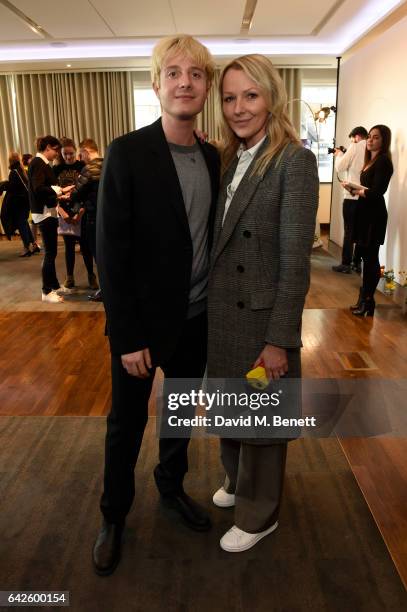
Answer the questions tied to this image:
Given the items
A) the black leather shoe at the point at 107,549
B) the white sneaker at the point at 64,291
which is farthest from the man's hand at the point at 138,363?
the white sneaker at the point at 64,291

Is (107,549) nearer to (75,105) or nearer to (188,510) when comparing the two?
(188,510)

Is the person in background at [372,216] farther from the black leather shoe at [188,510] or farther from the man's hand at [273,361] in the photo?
the man's hand at [273,361]

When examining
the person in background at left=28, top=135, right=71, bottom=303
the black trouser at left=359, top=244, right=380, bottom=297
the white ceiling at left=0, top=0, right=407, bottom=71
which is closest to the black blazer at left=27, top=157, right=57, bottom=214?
the person in background at left=28, top=135, right=71, bottom=303

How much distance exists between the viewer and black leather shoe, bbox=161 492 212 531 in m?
1.86

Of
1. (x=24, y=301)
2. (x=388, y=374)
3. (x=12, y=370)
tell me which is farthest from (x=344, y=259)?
(x=12, y=370)

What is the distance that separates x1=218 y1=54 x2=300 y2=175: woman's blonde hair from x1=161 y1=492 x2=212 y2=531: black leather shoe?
46.6 inches

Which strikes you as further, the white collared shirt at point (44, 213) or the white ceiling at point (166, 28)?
the white ceiling at point (166, 28)

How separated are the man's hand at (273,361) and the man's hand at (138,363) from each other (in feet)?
1.05

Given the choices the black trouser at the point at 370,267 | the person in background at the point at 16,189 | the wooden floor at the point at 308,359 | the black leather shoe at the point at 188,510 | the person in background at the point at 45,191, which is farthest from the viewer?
the person in background at the point at 16,189

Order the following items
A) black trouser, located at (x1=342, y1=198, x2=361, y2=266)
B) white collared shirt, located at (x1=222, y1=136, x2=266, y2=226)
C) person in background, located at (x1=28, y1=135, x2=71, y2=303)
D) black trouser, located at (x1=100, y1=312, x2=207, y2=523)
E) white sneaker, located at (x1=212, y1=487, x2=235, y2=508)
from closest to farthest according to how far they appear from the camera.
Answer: white collared shirt, located at (x1=222, y1=136, x2=266, y2=226)
black trouser, located at (x1=100, y1=312, x2=207, y2=523)
white sneaker, located at (x1=212, y1=487, x2=235, y2=508)
person in background, located at (x1=28, y1=135, x2=71, y2=303)
black trouser, located at (x1=342, y1=198, x2=361, y2=266)

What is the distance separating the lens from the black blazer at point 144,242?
1.43 metres

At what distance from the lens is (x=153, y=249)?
1.50 m

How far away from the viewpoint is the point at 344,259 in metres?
6.08

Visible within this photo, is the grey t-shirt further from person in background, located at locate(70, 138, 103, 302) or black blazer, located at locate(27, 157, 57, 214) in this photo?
black blazer, located at locate(27, 157, 57, 214)
